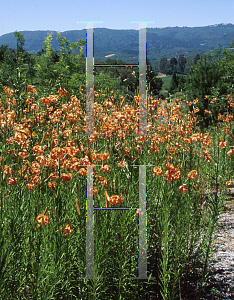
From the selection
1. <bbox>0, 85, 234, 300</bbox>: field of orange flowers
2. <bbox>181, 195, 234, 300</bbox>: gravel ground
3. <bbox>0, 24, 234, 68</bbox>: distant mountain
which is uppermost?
<bbox>0, 24, 234, 68</bbox>: distant mountain

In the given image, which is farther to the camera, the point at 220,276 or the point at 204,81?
the point at 204,81

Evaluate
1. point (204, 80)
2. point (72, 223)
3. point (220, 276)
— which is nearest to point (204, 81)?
point (204, 80)

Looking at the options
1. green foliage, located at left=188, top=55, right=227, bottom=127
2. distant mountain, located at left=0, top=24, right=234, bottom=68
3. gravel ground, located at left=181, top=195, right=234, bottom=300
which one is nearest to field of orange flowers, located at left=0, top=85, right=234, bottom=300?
gravel ground, located at left=181, top=195, right=234, bottom=300

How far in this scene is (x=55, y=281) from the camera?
1515 millimetres

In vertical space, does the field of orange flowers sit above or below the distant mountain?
below

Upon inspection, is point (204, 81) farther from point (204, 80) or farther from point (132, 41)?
point (132, 41)

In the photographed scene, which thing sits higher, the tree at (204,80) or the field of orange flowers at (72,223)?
the tree at (204,80)

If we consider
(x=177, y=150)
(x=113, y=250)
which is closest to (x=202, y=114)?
(x=177, y=150)

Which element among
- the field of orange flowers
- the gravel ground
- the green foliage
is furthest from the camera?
the green foliage

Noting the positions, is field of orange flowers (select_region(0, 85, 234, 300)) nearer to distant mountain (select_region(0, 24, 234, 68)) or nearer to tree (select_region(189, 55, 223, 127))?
distant mountain (select_region(0, 24, 234, 68))

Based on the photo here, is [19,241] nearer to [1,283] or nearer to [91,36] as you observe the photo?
[1,283]

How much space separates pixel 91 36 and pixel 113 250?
1.48 meters

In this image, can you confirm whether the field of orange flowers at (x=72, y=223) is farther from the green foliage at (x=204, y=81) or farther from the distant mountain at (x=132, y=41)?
the green foliage at (x=204, y=81)

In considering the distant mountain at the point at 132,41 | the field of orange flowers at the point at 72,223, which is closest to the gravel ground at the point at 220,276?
the field of orange flowers at the point at 72,223
